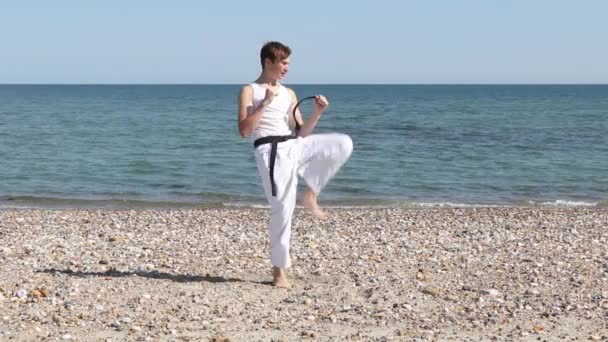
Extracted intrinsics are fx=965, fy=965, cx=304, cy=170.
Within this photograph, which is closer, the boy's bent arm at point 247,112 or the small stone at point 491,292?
the boy's bent arm at point 247,112

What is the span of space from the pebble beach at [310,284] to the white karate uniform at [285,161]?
2.07 feet

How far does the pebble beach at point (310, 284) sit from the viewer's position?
7340mm

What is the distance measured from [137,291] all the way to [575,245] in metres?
5.81

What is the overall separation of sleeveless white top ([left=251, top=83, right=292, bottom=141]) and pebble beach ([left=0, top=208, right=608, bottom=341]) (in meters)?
1.43

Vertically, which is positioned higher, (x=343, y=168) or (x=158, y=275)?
(x=158, y=275)

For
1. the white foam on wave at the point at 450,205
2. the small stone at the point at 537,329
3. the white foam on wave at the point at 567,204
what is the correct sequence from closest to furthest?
the small stone at the point at 537,329 → the white foam on wave at the point at 450,205 → the white foam on wave at the point at 567,204

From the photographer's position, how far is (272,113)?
8.17 meters

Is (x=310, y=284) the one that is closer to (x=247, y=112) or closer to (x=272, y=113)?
(x=272, y=113)

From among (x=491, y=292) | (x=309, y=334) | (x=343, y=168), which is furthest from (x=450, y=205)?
(x=309, y=334)

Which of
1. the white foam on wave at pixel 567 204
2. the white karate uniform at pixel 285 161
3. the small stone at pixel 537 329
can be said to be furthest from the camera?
the white foam on wave at pixel 567 204
